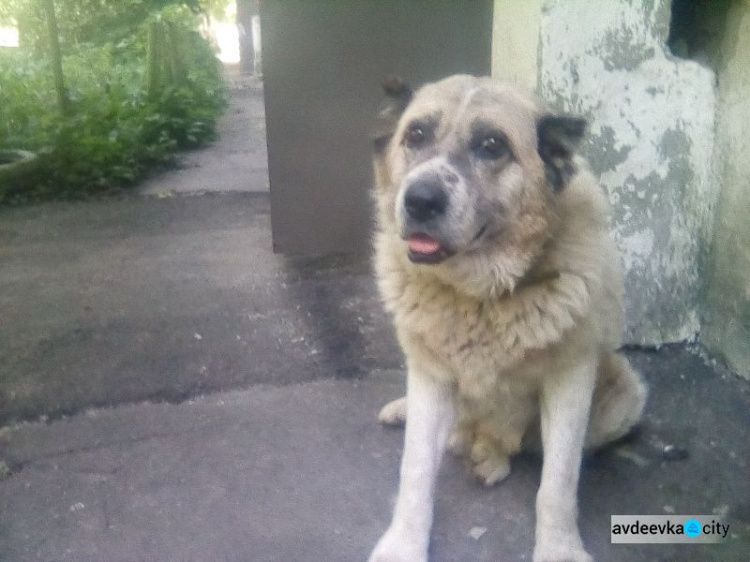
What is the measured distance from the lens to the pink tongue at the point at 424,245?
2008mm

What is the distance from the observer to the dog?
2.03 meters

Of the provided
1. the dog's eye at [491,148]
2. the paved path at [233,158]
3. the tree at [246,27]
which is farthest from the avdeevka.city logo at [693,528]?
the paved path at [233,158]

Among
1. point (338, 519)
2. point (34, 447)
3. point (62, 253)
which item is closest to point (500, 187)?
point (338, 519)

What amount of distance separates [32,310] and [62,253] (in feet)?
3.69

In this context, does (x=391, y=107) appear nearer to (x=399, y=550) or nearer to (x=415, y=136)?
(x=415, y=136)

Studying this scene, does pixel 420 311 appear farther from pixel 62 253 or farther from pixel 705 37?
pixel 62 253

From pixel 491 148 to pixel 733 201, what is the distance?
1517 mm

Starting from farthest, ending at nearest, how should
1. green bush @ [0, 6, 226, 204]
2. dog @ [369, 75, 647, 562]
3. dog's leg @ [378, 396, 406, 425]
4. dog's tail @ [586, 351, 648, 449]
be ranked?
1. green bush @ [0, 6, 226, 204]
2. dog's leg @ [378, 396, 406, 425]
3. dog's tail @ [586, 351, 648, 449]
4. dog @ [369, 75, 647, 562]

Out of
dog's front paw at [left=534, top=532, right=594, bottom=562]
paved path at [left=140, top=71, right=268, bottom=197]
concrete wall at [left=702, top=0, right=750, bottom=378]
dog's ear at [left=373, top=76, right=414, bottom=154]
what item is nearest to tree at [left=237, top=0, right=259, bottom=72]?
paved path at [left=140, top=71, right=268, bottom=197]

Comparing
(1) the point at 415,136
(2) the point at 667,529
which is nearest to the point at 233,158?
(1) the point at 415,136

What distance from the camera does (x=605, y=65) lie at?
2.88 m

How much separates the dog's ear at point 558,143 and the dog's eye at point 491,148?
4.6 inches

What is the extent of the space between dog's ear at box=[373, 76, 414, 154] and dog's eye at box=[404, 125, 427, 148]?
0.40 ft

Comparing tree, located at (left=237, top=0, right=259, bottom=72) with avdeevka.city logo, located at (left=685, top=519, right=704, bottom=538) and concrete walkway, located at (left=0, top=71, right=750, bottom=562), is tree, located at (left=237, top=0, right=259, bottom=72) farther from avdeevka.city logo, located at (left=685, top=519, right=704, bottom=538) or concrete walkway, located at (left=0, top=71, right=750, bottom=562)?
avdeevka.city logo, located at (left=685, top=519, right=704, bottom=538)
